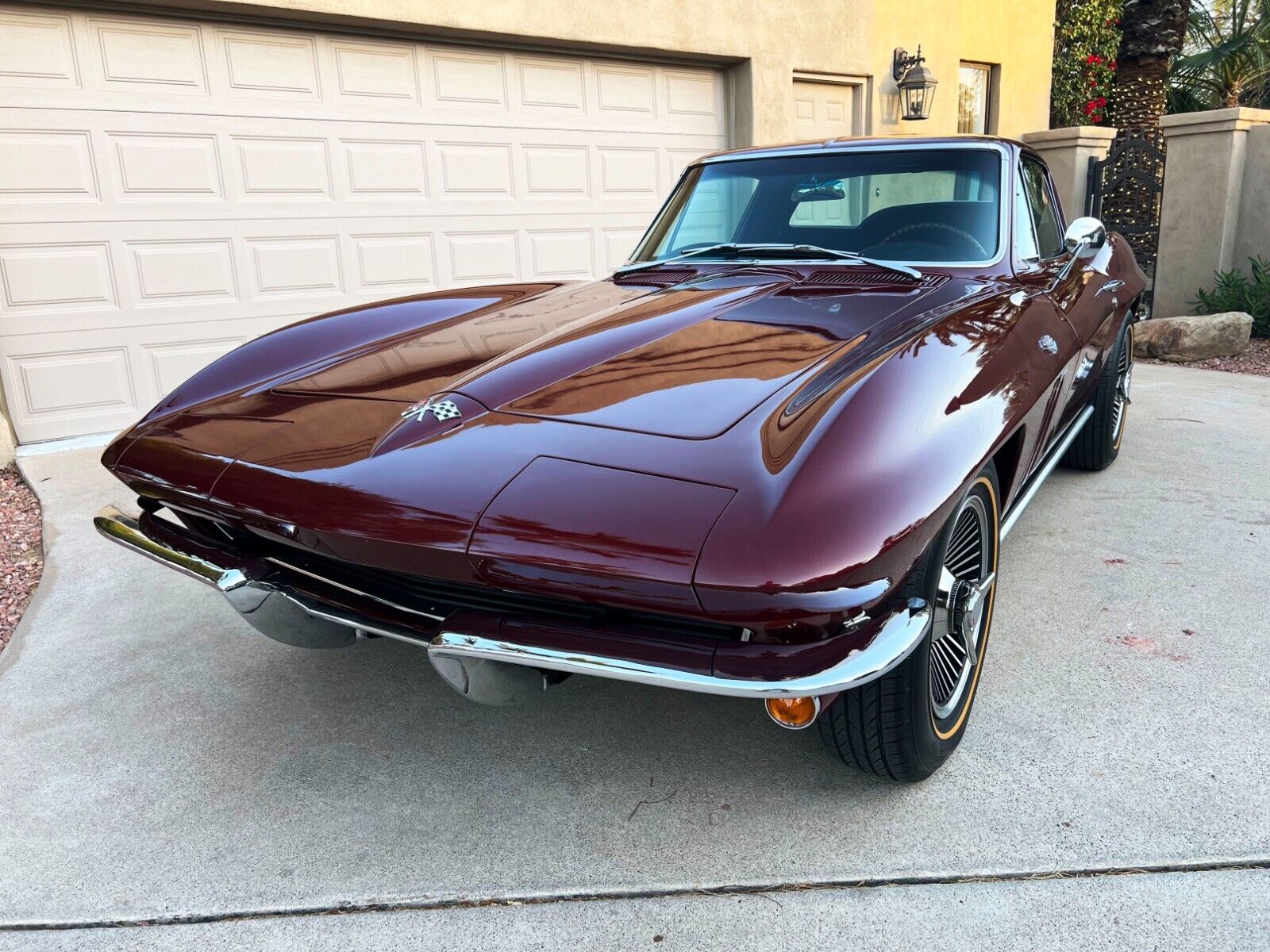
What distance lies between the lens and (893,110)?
8773mm

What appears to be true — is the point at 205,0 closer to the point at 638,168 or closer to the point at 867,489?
the point at 638,168

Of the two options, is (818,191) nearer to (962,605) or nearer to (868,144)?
(868,144)

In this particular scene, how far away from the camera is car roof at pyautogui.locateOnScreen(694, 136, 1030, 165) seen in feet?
10.5

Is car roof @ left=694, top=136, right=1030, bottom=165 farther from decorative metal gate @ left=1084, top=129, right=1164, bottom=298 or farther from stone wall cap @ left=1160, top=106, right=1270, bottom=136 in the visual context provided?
decorative metal gate @ left=1084, top=129, right=1164, bottom=298

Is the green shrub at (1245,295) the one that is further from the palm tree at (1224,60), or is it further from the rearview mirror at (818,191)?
the palm tree at (1224,60)

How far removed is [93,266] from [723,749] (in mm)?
4803

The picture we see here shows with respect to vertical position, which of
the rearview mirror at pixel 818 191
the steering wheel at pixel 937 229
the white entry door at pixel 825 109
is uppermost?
the white entry door at pixel 825 109

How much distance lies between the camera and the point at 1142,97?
34.6ft

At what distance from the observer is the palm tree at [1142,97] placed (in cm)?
1014

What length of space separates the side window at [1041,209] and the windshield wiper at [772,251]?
2.43 feet

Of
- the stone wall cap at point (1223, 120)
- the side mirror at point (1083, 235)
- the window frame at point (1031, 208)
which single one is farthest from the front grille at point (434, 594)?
the stone wall cap at point (1223, 120)

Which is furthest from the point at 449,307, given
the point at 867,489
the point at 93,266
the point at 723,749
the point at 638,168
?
the point at 638,168

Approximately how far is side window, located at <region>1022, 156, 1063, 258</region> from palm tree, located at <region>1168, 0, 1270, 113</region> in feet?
46.1

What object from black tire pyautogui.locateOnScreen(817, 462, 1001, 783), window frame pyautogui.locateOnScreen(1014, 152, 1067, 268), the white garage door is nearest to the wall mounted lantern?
the white garage door
